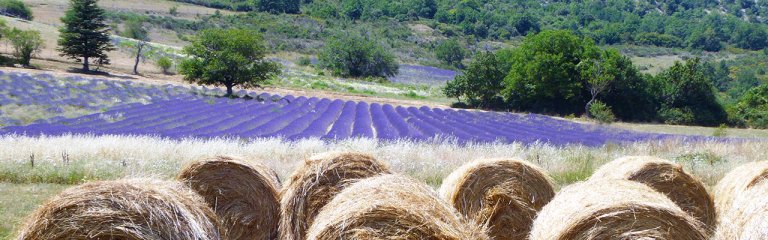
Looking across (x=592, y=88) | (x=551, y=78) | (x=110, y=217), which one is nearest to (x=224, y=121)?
(x=110, y=217)

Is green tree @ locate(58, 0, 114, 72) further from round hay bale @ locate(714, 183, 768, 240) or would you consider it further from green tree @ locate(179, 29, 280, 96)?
round hay bale @ locate(714, 183, 768, 240)

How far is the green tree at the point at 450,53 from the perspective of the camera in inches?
3863

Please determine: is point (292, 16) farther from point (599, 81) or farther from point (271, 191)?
point (271, 191)

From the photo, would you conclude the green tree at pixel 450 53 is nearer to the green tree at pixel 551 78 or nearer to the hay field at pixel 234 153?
the green tree at pixel 551 78

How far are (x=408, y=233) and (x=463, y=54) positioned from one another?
96.8 meters

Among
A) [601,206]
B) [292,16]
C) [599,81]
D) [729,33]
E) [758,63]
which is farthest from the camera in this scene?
[729,33]

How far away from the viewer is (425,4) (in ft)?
536

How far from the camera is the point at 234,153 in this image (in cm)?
1427

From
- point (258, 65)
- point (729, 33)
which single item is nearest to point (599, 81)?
point (258, 65)

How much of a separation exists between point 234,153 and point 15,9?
79.5 m

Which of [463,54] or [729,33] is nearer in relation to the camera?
[463,54]

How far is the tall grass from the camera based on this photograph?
522 inches

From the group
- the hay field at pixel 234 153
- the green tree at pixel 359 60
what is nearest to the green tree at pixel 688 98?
the hay field at pixel 234 153

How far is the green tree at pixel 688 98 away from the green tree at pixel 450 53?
50.5 meters
